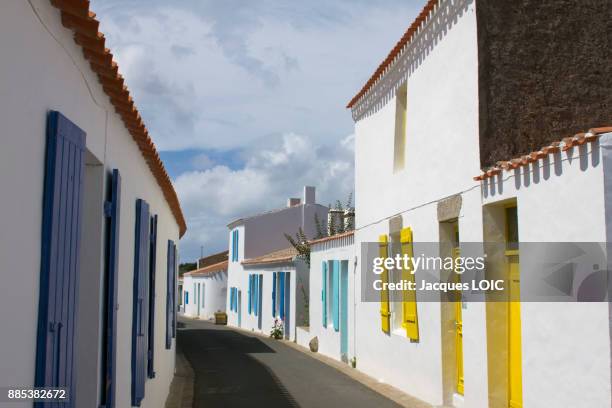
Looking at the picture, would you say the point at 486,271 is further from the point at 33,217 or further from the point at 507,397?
the point at 33,217

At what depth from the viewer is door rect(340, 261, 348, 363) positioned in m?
16.2

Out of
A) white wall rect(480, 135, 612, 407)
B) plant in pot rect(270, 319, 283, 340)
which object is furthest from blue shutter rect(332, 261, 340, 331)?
white wall rect(480, 135, 612, 407)

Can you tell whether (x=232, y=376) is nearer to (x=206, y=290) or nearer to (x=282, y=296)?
(x=282, y=296)

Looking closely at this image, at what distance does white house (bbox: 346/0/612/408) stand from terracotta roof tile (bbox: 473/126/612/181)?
2cm

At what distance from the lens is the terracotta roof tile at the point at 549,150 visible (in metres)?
5.54

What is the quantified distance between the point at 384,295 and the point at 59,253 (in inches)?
369

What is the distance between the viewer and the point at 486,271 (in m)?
7.82

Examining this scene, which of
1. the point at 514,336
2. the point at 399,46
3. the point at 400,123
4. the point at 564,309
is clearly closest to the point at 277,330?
the point at 400,123

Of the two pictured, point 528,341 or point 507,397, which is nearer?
point 528,341

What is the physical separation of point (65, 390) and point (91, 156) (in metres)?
1.77

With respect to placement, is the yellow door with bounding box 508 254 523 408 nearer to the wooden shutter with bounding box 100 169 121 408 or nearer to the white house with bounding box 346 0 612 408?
the white house with bounding box 346 0 612 408

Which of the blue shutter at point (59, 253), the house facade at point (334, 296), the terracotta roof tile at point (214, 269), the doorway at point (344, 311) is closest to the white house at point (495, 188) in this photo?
the house facade at point (334, 296)

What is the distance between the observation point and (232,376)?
1366 centimetres

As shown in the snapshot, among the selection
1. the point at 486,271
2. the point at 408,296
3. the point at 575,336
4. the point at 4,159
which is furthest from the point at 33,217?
the point at 408,296
